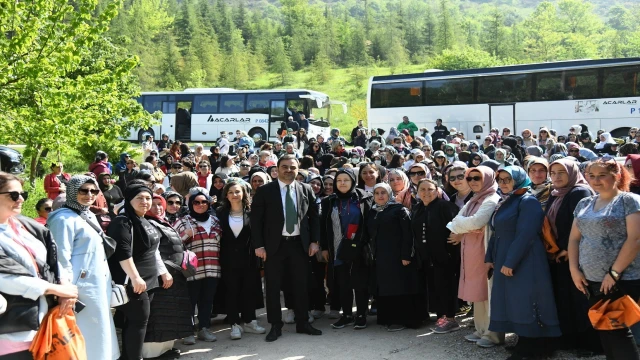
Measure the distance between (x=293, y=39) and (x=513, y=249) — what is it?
91090 millimetres

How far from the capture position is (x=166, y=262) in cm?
585

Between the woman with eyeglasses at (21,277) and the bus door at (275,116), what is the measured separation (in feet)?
81.5

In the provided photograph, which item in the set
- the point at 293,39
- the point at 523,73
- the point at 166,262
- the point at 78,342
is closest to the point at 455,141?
the point at 523,73

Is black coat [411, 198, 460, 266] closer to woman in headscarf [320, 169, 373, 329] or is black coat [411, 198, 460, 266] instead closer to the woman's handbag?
woman in headscarf [320, 169, 373, 329]

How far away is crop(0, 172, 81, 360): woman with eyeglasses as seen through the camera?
12.5 ft

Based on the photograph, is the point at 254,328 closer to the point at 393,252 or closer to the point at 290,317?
the point at 290,317

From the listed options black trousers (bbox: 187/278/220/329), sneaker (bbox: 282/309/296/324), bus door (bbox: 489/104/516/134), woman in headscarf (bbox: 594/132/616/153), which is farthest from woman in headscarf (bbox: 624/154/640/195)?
bus door (bbox: 489/104/516/134)

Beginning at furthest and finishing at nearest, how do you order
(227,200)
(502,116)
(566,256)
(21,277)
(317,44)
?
(317,44) → (502,116) → (227,200) → (566,256) → (21,277)

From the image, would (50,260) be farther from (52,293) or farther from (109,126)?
(109,126)

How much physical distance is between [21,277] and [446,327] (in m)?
4.20

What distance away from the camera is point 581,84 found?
68.0 feet

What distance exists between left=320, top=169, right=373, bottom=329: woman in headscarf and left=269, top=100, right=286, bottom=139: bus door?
21997 mm

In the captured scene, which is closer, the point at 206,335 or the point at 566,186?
the point at 566,186

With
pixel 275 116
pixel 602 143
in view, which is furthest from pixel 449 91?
pixel 602 143
